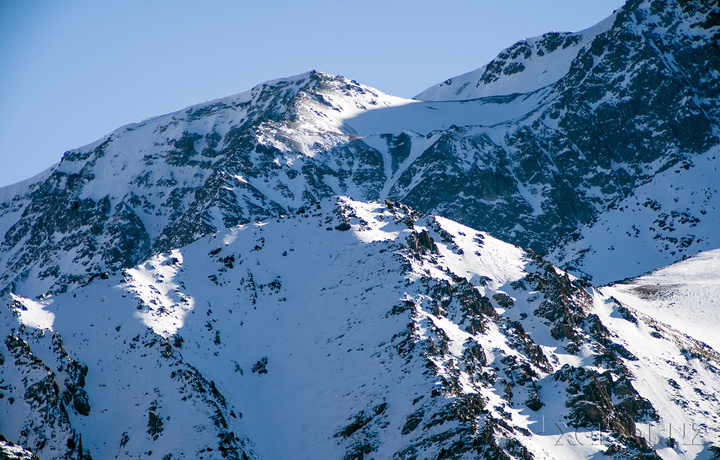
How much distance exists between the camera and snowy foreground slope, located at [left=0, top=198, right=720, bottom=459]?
57.2 m

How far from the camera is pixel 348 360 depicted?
6581cm

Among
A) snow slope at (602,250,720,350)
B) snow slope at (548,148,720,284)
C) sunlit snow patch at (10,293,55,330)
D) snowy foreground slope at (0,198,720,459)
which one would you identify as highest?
sunlit snow patch at (10,293,55,330)

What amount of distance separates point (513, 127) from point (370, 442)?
147278 millimetres

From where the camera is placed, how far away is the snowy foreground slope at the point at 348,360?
188ft

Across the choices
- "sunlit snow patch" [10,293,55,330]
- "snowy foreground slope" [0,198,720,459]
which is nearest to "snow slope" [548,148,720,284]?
"snowy foreground slope" [0,198,720,459]

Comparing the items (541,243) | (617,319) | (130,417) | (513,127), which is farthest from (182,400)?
(513,127)

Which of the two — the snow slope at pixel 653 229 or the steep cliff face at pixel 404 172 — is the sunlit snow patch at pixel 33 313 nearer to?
the snow slope at pixel 653 229

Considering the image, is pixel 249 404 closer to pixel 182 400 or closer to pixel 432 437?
pixel 182 400

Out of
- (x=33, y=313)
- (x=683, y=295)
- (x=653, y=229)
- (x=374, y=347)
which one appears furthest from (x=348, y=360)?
(x=653, y=229)

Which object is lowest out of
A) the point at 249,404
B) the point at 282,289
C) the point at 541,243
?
the point at 541,243

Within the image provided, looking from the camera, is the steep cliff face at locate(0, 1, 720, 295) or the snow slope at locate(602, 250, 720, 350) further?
the steep cliff face at locate(0, 1, 720, 295)

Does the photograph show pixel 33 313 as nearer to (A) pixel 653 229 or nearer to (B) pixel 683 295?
(B) pixel 683 295

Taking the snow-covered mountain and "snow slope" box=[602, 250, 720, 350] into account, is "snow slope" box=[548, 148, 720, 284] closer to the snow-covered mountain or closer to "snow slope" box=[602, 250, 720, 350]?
the snow-covered mountain

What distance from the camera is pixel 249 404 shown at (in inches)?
2534
